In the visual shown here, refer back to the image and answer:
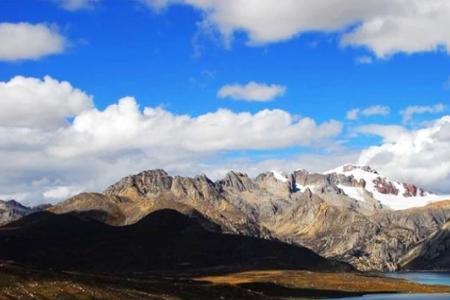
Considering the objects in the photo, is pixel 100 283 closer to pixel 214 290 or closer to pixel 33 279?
pixel 33 279

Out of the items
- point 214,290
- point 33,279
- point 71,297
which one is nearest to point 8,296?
point 71,297

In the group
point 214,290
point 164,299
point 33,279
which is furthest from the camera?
point 214,290

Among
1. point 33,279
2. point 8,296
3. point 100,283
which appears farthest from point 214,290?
point 8,296

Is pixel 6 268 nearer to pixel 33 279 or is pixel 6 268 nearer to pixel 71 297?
pixel 33 279

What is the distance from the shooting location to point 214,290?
186250mm

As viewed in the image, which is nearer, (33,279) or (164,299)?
(33,279)

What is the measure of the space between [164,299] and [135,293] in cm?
610

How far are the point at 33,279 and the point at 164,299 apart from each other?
2570cm

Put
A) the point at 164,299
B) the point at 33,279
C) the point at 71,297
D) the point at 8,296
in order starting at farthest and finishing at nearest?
the point at 164,299 < the point at 33,279 < the point at 71,297 < the point at 8,296

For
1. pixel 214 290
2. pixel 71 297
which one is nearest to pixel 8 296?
pixel 71 297

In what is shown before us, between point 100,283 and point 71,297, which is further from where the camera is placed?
point 100,283

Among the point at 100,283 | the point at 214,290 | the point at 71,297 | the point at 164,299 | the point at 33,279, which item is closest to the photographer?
the point at 71,297

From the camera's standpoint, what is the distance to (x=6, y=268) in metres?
141

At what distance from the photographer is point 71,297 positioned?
411ft
